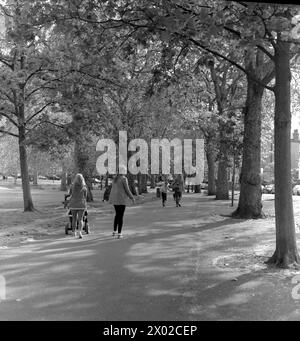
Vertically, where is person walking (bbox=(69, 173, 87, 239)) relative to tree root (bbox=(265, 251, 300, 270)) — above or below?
above

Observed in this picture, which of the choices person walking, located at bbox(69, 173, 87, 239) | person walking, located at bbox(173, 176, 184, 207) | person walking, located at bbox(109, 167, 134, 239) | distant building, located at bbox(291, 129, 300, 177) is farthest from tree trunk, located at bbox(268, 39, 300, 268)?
distant building, located at bbox(291, 129, 300, 177)

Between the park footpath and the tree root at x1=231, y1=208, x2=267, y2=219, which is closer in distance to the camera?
the park footpath

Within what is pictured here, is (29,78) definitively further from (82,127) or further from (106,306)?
(106,306)

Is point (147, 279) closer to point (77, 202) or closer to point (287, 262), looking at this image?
point (287, 262)

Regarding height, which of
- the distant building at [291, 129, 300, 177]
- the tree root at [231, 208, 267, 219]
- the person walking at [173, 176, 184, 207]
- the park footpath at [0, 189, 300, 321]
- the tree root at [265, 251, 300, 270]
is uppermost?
the distant building at [291, 129, 300, 177]

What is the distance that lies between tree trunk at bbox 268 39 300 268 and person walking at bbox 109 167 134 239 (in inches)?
184

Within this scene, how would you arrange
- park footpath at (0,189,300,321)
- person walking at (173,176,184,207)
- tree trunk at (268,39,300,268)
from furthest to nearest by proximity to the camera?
person walking at (173,176,184,207), tree trunk at (268,39,300,268), park footpath at (0,189,300,321)

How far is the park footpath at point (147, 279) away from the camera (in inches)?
249

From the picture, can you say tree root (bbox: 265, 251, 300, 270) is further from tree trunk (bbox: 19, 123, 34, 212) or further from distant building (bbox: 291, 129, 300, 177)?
distant building (bbox: 291, 129, 300, 177)

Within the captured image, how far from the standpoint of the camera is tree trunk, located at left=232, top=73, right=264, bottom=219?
19078 millimetres
